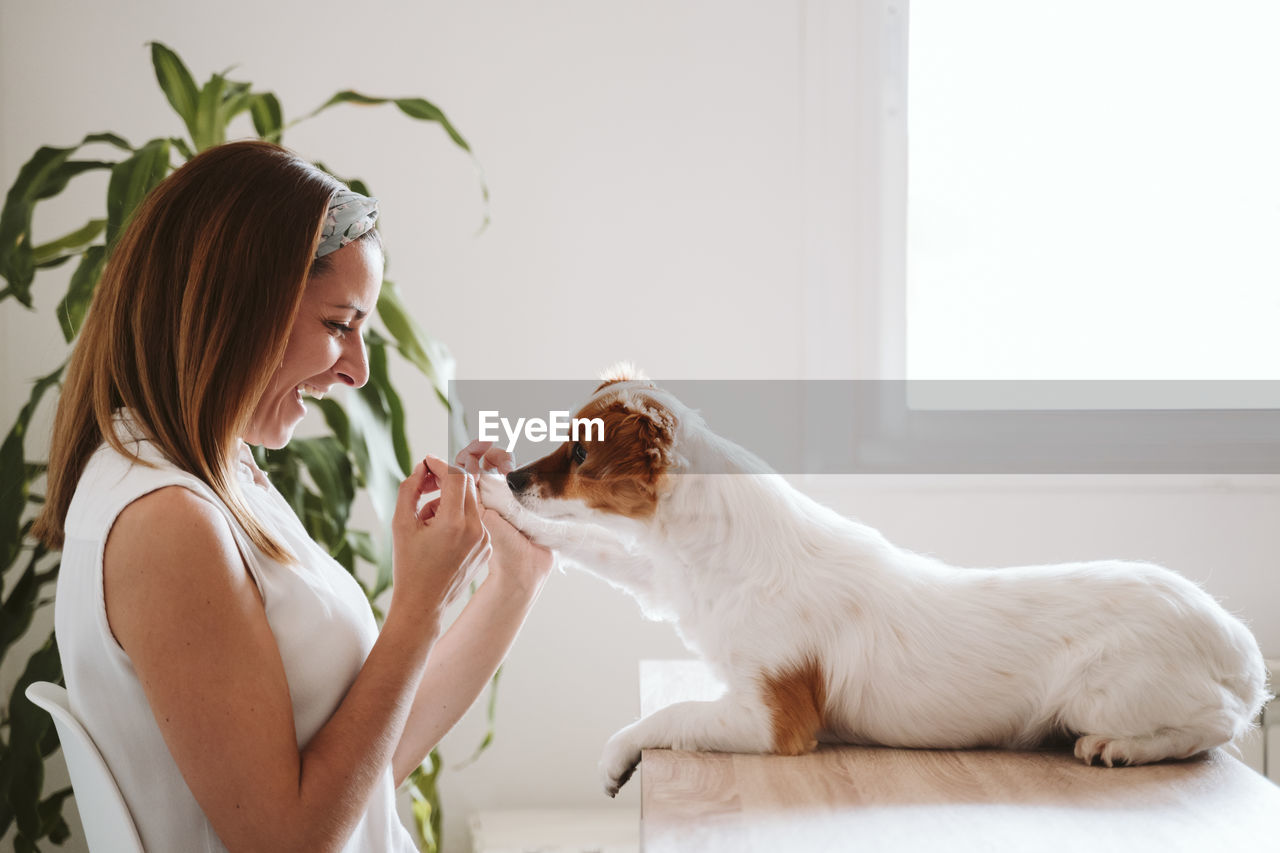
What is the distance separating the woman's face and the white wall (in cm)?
99

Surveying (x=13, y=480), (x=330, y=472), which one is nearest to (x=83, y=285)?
(x=13, y=480)

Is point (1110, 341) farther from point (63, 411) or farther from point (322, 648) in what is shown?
point (63, 411)

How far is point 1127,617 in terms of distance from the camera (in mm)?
900

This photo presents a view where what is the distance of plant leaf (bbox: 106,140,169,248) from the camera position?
1.37 m

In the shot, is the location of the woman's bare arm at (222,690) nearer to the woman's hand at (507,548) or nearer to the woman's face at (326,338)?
the woman's face at (326,338)

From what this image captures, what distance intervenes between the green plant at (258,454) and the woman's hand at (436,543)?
0.52 m

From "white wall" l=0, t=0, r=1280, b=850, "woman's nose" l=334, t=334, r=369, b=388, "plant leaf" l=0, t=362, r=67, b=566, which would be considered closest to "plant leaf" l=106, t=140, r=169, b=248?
"plant leaf" l=0, t=362, r=67, b=566

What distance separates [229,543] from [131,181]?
857 mm

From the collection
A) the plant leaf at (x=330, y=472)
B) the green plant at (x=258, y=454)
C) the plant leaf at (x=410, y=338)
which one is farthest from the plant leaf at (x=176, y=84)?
the plant leaf at (x=330, y=472)

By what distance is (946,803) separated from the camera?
80 centimetres

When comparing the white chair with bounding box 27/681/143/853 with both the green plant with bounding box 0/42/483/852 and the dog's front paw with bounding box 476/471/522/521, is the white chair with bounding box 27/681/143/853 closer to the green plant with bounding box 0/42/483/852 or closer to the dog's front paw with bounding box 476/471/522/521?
the dog's front paw with bounding box 476/471/522/521

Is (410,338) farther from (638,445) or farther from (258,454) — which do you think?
(638,445)

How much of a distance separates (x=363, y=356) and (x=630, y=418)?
261mm

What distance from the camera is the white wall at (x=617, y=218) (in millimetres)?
1913
